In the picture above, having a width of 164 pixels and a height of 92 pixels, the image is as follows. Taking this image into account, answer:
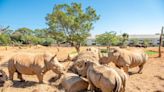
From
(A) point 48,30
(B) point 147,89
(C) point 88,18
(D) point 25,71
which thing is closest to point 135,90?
(B) point 147,89

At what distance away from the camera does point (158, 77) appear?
8906 millimetres

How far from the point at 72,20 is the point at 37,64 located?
33.1ft

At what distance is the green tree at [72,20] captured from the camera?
17.3 metres

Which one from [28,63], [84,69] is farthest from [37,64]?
[84,69]

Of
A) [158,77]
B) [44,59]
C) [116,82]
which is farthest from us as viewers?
[158,77]

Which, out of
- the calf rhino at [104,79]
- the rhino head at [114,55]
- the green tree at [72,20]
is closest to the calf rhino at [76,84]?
the calf rhino at [104,79]

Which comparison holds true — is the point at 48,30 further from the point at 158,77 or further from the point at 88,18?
the point at 158,77

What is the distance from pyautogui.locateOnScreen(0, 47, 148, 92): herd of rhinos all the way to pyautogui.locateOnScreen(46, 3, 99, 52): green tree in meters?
8.35

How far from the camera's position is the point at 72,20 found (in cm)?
1720

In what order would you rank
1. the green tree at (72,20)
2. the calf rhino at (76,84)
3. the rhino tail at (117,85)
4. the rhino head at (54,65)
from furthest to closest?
1. the green tree at (72,20)
2. the rhino head at (54,65)
3. the calf rhino at (76,84)
4. the rhino tail at (117,85)

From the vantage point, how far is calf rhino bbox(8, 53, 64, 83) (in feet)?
24.6

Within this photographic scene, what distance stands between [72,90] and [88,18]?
1190cm

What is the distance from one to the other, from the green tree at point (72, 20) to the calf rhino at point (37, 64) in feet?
31.6

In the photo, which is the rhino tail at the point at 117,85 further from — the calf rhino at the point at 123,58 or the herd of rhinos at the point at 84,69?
the calf rhino at the point at 123,58
